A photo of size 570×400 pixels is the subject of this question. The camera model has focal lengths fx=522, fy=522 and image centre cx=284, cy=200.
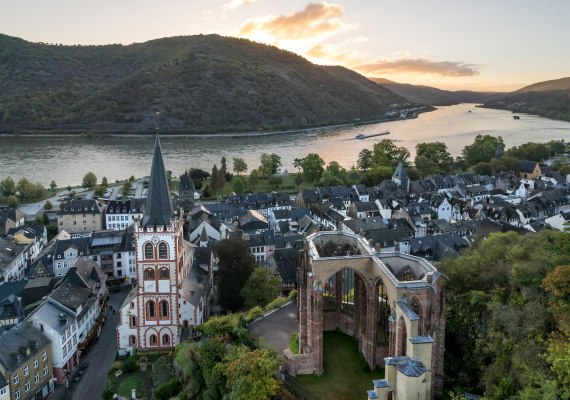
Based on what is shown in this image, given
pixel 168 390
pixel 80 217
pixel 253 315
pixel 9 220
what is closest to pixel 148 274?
pixel 253 315

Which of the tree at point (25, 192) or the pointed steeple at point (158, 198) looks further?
the tree at point (25, 192)

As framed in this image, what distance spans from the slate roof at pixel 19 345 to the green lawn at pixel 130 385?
16.8 feet

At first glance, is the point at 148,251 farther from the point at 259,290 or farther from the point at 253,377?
the point at 253,377

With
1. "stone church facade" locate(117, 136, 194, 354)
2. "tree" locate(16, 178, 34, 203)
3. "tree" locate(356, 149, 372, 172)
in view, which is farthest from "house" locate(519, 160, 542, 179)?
"tree" locate(16, 178, 34, 203)

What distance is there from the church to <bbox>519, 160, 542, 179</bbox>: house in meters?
70.2

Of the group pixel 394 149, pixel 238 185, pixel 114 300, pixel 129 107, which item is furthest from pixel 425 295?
pixel 129 107

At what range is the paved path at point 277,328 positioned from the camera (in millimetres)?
25875

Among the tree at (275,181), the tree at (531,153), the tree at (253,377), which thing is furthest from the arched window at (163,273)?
the tree at (531,153)

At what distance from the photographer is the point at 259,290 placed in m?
34.9

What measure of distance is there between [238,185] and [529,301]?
6349 centimetres

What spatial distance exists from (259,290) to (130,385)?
396 inches

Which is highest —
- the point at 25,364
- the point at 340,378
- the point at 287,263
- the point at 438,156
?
the point at 438,156

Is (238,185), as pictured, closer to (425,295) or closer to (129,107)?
(425,295)

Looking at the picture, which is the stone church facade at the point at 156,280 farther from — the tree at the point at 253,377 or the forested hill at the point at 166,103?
the forested hill at the point at 166,103
